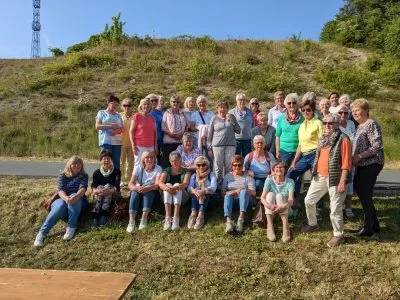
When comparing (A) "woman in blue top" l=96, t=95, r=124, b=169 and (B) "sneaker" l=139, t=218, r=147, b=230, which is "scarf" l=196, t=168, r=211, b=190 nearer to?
(B) "sneaker" l=139, t=218, r=147, b=230

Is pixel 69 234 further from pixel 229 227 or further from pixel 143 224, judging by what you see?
pixel 229 227

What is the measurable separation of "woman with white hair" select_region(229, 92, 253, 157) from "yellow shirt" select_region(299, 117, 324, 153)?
4.22 feet

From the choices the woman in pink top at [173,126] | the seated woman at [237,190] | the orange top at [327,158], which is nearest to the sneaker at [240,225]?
the seated woman at [237,190]

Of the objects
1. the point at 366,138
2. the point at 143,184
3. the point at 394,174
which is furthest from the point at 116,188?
the point at 394,174

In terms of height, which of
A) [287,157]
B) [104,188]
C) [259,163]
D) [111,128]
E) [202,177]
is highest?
[111,128]

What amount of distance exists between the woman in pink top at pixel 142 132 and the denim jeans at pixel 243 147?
58.8 inches

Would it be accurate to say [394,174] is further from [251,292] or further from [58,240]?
[58,240]

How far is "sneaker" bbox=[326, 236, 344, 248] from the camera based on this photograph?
20.1 ft

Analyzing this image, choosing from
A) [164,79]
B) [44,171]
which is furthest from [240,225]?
[164,79]

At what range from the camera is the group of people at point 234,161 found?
6.16m

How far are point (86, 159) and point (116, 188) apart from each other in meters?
7.84

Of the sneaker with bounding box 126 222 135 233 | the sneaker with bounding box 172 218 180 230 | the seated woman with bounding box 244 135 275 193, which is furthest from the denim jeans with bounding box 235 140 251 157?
the sneaker with bounding box 126 222 135 233

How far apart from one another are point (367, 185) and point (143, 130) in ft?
12.0

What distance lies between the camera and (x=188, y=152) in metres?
7.61
